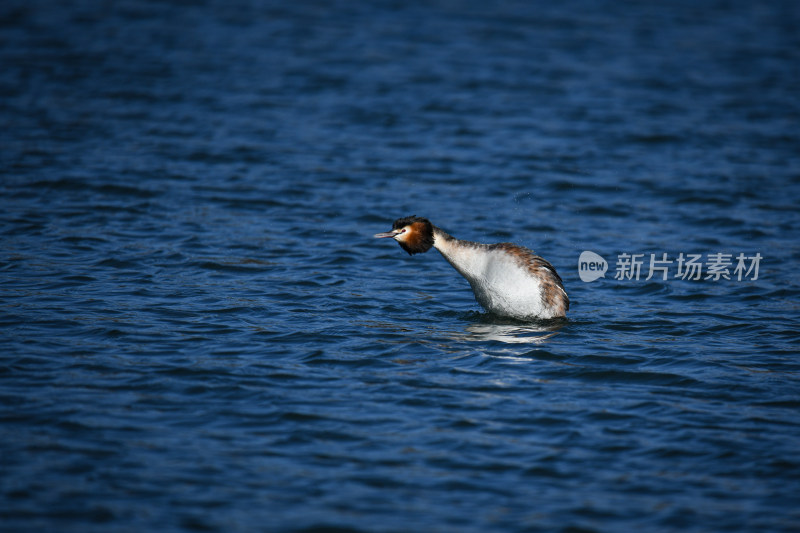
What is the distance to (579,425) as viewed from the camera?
9281mm

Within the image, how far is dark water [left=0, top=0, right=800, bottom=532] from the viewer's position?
26.5 ft

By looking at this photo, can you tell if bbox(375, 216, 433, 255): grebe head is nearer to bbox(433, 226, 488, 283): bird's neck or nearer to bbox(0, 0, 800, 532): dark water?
bbox(433, 226, 488, 283): bird's neck

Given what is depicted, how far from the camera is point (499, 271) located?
11.9 meters

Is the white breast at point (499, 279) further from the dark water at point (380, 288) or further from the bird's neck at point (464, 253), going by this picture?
the dark water at point (380, 288)

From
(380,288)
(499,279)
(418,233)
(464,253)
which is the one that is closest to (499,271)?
(499,279)

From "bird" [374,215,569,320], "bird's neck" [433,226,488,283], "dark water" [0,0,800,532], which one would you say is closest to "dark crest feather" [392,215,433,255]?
"bird" [374,215,569,320]

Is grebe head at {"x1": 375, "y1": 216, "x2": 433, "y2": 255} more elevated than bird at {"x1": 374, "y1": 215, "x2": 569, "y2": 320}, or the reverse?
grebe head at {"x1": 375, "y1": 216, "x2": 433, "y2": 255}

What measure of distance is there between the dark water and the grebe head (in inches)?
40.3

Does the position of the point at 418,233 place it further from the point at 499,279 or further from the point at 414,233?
the point at 499,279

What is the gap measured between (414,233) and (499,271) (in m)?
1.15

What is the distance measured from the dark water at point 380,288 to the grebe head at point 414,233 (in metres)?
1.02

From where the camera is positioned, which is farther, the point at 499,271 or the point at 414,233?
the point at 414,233

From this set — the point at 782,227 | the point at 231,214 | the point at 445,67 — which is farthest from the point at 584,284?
the point at 445,67

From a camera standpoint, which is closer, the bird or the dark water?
the dark water
